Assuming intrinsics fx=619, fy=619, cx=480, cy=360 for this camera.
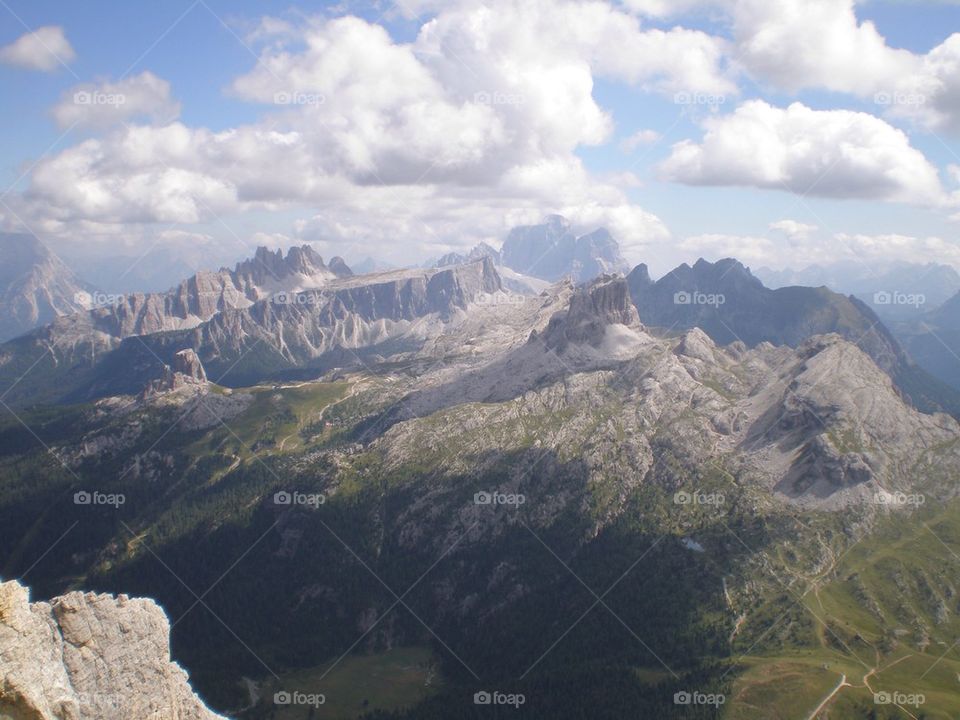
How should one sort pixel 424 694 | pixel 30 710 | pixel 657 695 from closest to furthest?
pixel 30 710 → pixel 657 695 → pixel 424 694

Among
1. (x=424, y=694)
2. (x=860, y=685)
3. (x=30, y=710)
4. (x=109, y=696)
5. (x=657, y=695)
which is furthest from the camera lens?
(x=424, y=694)

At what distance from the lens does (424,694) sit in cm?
19400

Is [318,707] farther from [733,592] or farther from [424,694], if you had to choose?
[733,592]

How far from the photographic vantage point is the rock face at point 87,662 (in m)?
34.9

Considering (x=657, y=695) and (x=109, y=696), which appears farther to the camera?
(x=657, y=695)

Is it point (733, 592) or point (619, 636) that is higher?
point (733, 592)

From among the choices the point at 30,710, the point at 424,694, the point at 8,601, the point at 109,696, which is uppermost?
the point at 8,601

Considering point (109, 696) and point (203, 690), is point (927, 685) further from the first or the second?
point (203, 690)

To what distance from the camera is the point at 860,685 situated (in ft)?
481

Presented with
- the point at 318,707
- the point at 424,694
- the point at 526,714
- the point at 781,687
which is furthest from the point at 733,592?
the point at 318,707

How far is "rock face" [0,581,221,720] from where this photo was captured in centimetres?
3488

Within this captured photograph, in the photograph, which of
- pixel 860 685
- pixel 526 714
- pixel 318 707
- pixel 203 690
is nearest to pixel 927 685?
pixel 860 685

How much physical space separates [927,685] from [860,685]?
54.3 feet

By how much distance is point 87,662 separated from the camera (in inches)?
1671
